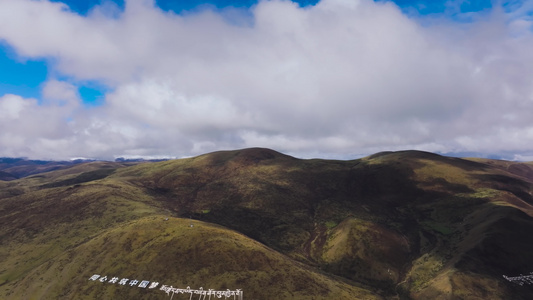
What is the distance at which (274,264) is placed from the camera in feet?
336

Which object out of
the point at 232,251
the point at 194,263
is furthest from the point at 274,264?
the point at 194,263

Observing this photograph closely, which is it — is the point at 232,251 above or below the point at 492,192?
below

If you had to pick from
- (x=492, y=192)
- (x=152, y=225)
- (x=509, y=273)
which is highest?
(x=492, y=192)

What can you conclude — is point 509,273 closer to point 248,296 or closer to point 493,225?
point 493,225

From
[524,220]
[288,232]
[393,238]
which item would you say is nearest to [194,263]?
[288,232]

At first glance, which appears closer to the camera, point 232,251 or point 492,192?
point 232,251

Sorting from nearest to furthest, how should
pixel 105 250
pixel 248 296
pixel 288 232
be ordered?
pixel 248 296, pixel 105 250, pixel 288 232

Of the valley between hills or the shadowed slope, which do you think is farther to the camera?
the valley between hills

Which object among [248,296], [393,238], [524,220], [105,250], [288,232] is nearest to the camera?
[248,296]

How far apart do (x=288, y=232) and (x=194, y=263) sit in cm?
8399

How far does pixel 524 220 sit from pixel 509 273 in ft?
129

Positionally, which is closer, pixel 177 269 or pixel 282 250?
pixel 177 269

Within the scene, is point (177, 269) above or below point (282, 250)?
above

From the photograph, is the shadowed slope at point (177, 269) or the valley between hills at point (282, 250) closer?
the shadowed slope at point (177, 269)
